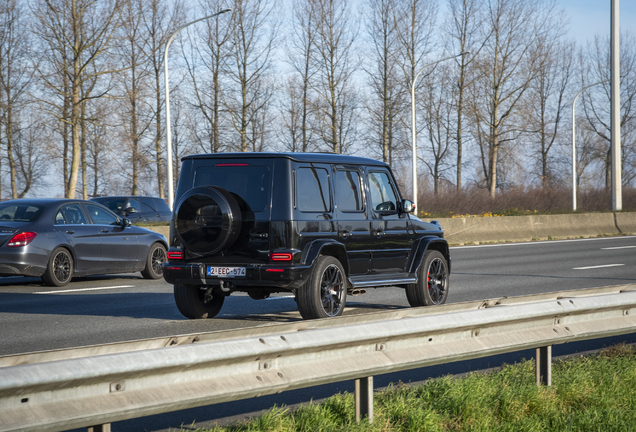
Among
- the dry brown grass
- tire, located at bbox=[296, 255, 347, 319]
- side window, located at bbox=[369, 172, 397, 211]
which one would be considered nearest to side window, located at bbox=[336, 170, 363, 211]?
side window, located at bbox=[369, 172, 397, 211]

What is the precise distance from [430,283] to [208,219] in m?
3.37

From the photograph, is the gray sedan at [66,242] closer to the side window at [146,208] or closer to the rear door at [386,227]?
the rear door at [386,227]

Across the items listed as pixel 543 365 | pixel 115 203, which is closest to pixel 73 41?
pixel 115 203

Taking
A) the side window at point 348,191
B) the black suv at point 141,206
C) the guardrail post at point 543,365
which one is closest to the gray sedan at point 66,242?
the side window at point 348,191

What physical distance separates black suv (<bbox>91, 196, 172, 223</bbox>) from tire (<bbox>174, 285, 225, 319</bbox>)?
19.1 meters

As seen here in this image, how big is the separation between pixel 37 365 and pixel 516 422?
3.08 meters

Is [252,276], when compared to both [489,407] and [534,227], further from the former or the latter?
[534,227]

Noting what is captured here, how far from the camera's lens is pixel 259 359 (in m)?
4.07

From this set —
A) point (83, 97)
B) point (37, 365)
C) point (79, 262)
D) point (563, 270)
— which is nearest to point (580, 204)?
point (83, 97)

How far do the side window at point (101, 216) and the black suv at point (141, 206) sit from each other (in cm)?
1338

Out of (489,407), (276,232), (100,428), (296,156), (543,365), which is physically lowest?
(489,407)

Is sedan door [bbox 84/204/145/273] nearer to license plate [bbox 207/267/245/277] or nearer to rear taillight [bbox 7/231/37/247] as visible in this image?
rear taillight [bbox 7/231/37/247]

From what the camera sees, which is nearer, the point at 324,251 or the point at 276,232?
the point at 276,232

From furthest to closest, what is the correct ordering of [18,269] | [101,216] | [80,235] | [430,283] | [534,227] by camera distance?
[534,227] < [101,216] < [80,235] < [18,269] < [430,283]
